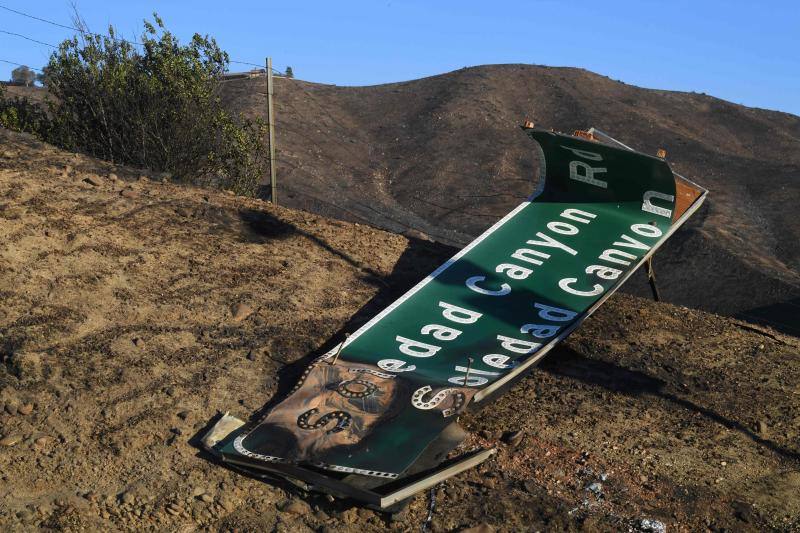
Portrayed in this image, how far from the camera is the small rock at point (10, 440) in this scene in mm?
8137

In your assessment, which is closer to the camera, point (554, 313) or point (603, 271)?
point (554, 313)

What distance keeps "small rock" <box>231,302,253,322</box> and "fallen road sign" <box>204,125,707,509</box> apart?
62.4 inches

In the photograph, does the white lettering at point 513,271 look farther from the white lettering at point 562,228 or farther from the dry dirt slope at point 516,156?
the dry dirt slope at point 516,156

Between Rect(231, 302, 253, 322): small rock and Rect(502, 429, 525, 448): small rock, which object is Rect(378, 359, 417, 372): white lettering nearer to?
Answer: Rect(502, 429, 525, 448): small rock

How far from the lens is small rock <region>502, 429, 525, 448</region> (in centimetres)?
886

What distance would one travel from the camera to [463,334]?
10.3m

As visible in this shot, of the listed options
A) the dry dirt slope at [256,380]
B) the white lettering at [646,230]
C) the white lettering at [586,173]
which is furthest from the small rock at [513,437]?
the white lettering at [586,173]

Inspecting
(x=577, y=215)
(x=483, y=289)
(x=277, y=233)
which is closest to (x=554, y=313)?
(x=483, y=289)

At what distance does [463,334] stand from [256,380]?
8.02ft

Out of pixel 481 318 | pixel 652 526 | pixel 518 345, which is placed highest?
pixel 481 318

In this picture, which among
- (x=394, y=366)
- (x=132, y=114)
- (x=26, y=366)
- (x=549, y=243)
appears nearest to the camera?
(x=26, y=366)

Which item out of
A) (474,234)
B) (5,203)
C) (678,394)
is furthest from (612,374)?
(474,234)

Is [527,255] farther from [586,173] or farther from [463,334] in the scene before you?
[463,334]

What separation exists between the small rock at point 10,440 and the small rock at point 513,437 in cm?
466
